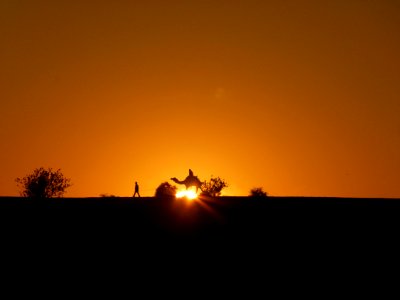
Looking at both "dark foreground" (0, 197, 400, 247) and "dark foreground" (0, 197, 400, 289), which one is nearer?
"dark foreground" (0, 197, 400, 289)

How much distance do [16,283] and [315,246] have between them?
1065 centimetres

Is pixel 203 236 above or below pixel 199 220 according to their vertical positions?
below

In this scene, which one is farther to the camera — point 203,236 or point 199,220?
point 199,220

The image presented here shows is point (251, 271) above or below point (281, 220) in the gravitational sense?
below

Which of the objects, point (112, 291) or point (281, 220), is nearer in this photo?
point (112, 291)

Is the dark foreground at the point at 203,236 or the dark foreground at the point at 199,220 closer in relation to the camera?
the dark foreground at the point at 203,236

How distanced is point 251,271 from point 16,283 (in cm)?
801

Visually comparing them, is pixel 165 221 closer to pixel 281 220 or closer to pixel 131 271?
pixel 131 271

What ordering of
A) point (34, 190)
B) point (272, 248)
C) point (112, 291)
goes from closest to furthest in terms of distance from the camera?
point (112, 291) < point (272, 248) < point (34, 190)

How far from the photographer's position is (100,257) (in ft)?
65.8

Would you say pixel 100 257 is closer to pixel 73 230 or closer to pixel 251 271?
pixel 73 230

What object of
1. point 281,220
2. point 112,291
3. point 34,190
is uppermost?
point 34,190

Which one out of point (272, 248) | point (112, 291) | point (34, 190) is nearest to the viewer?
point (112, 291)

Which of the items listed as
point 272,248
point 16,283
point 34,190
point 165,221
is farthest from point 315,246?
point 34,190
